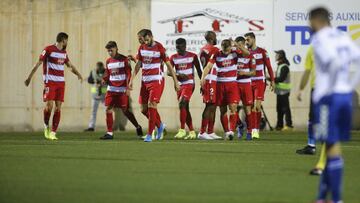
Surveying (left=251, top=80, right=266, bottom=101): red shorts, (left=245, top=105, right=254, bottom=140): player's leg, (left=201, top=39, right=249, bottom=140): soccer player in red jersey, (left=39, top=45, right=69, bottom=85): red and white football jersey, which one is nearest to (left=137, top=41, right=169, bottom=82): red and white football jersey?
(left=201, top=39, right=249, bottom=140): soccer player in red jersey

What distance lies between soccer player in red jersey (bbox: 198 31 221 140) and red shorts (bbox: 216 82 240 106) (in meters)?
0.16

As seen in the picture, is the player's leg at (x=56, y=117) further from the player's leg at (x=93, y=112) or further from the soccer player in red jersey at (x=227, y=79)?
the player's leg at (x=93, y=112)

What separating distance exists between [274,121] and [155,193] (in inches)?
716

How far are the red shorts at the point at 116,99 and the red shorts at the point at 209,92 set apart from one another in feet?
6.01

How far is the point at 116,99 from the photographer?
73.9 feet

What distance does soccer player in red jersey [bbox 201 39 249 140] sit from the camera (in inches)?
854

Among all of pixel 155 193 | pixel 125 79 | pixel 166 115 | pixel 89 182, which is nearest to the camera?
pixel 155 193

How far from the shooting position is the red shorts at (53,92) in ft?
71.2

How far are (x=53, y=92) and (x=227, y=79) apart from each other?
155 inches

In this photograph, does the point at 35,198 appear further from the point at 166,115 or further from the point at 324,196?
the point at 166,115

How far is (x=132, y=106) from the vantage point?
29.2 m

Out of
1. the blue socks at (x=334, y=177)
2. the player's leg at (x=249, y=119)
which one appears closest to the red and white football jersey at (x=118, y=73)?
the player's leg at (x=249, y=119)

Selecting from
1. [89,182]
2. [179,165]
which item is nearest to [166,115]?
[179,165]

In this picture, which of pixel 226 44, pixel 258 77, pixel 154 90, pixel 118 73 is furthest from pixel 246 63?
pixel 118 73
